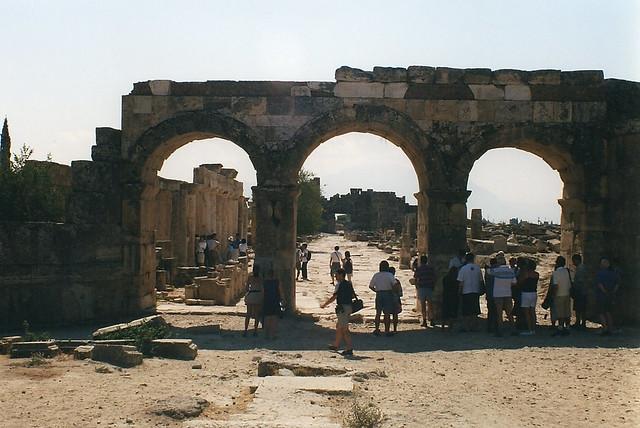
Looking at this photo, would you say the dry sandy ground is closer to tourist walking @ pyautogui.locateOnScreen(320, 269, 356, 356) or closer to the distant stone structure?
tourist walking @ pyautogui.locateOnScreen(320, 269, 356, 356)

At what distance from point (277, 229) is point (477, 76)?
511cm

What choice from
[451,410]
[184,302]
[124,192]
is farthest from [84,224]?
[451,410]

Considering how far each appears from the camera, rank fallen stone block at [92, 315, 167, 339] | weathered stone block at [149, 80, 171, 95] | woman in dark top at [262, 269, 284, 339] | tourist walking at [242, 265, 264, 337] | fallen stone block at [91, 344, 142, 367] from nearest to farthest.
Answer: fallen stone block at [91, 344, 142, 367]
fallen stone block at [92, 315, 167, 339]
woman in dark top at [262, 269, 284, 339]
tourist walking at [242, 265, 264, 337]
weathered stone block at [149, 80, 171, 95]

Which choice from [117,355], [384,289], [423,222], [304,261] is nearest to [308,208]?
[304,261]

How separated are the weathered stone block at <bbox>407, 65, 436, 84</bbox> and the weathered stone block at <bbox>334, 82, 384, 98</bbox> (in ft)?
2.01

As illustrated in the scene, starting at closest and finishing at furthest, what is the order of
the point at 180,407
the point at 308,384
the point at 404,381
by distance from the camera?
1. the point at 180,407
2. the point at 308,384
3. the point at 404,381

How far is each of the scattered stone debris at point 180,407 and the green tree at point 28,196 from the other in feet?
27.3

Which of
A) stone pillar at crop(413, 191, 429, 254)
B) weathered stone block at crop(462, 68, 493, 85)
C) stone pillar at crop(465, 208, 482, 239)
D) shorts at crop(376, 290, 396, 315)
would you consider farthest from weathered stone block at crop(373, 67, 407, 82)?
stone pillar at crop(465, 208, 482, 239)

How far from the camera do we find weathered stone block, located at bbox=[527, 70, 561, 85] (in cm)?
1373

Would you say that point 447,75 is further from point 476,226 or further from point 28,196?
point 476,226

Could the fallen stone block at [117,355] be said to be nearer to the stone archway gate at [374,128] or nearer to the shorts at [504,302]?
the stone archway gate at [374,128]

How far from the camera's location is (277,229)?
13.6 metres

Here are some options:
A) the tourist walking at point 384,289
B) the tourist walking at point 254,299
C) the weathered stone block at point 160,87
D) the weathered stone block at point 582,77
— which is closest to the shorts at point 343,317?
the tourist walking at point 384,289

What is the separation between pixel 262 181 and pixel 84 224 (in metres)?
3.67
